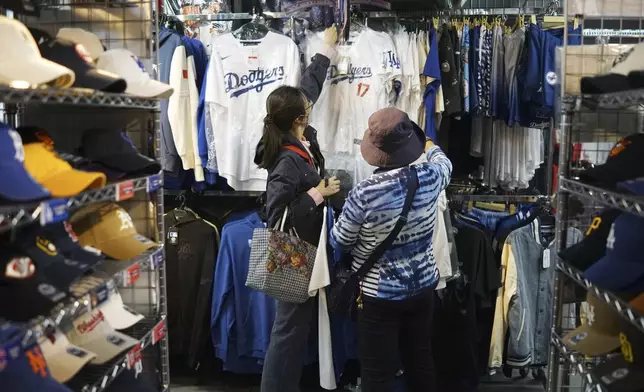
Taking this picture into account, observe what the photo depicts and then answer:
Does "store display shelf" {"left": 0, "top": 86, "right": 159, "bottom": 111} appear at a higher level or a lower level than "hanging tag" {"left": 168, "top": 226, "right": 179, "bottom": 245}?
higher

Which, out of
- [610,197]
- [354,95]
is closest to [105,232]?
[610,197]

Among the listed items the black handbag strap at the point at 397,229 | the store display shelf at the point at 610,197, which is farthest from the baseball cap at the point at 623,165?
the black handbag strap at the point at 397,229

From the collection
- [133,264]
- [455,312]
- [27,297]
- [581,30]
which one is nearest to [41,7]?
[133,264]

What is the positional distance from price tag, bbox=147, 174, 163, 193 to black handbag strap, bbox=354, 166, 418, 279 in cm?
94

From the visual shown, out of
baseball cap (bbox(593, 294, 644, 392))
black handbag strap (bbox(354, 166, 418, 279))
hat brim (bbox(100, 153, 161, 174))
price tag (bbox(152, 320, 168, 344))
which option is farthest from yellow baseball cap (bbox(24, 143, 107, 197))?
baseball cap (bbox(593, 294, 644, 392))

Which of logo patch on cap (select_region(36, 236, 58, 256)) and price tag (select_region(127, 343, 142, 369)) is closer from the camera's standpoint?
logo patch on cap (select_region(36, 236, 58, 256))

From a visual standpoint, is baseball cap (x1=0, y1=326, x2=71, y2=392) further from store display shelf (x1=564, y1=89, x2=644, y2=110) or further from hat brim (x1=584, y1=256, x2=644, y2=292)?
store display shelf (x1=564, y1=89, x2=644, y2=110)

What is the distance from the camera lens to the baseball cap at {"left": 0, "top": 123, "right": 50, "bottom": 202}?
4.47ft

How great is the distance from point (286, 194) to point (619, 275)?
4.79 feet

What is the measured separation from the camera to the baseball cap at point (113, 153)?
1.99m

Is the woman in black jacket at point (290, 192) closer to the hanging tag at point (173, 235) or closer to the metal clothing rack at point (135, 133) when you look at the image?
the metal clothing rack at point (135, 133)

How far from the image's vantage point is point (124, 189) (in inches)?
72.8

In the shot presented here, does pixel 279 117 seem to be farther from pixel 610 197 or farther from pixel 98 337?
pixel 610 197

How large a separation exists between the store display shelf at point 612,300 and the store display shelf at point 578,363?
25cm
